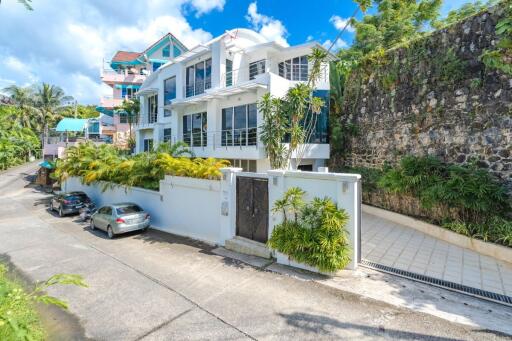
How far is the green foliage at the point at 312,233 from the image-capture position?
6.64 m

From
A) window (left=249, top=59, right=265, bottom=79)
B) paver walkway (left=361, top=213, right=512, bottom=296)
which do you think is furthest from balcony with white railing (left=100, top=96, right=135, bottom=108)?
paver walkway (left=361, top=213, right=512, bottom=296)

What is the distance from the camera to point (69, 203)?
54.5ft

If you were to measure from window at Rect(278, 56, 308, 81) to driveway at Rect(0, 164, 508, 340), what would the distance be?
488 inches

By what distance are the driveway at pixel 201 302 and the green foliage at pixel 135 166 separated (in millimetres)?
3234

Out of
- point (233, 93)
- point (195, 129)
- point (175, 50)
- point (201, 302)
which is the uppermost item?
point (175, 50)

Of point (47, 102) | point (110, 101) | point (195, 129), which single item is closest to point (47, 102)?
point (47, 102)

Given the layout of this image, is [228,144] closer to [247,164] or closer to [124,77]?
[247,164]

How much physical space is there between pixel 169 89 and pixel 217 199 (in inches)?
585

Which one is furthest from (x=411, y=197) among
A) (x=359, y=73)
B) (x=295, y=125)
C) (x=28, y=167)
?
(x=28, y=167)

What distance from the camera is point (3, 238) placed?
40.0ft

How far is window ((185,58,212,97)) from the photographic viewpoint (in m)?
17.8

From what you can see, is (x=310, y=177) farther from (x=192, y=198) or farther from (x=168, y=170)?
(x=168, y=170)

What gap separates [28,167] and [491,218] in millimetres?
50762

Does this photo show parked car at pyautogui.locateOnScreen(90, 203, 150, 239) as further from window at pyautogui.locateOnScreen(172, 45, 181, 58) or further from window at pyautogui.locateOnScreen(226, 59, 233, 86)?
window at pyautogui.locateOnScreen(172, 45, 181, 58)
